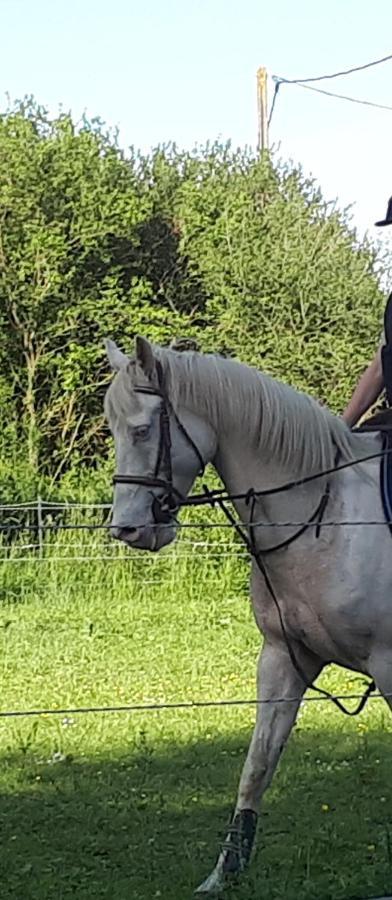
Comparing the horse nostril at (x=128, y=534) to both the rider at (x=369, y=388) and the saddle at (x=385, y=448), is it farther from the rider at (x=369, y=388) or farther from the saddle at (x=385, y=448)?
the rider at (x=369, y=388)

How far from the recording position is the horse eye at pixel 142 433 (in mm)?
3932

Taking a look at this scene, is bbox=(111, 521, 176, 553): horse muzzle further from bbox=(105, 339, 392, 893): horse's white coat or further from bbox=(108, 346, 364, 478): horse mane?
bbox=(108, 346, 364, 478): horse mane

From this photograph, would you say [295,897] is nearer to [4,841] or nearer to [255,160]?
[4,841]

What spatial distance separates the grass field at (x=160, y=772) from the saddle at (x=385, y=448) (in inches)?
53.4

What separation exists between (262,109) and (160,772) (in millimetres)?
19986

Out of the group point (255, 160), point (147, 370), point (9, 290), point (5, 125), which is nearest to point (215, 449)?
point (147, 370)

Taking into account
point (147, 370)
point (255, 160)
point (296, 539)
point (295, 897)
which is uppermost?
point (255, 160)

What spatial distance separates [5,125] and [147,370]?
16.6 meters

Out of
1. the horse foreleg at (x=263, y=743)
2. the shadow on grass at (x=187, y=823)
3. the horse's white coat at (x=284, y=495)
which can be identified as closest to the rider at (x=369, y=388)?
the horse's white coat at (x=284, y=495)

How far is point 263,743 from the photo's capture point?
4.38 meters

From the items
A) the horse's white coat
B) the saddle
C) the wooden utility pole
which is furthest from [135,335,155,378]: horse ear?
the wooden utility pole

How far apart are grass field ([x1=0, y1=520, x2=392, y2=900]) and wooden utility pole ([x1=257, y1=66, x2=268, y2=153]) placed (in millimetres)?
13431

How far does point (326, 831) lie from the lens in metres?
5.17

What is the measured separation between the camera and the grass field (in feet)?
15.3
